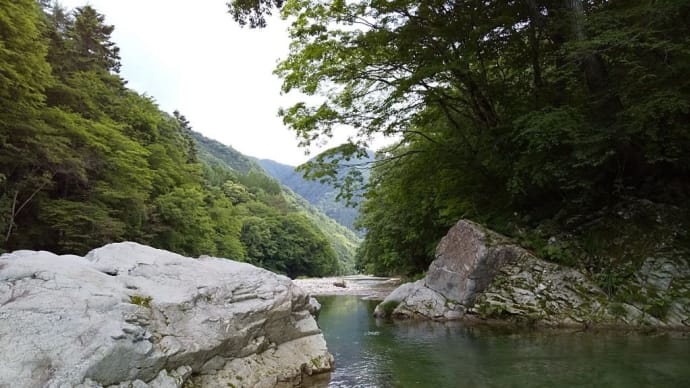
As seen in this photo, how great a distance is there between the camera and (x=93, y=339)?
4352 millimetres

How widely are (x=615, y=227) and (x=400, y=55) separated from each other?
7595mm

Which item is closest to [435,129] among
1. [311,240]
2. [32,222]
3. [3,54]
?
[3,54]

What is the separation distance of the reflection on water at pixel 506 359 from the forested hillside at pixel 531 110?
305 cm

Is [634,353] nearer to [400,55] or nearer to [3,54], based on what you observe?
[400,55]

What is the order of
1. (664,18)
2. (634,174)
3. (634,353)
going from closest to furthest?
(634,353)
(664,18)
(634,174)

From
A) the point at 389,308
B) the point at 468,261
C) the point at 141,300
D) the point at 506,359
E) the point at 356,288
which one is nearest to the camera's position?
the point at 141,300

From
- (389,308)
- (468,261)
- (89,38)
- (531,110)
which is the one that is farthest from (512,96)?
(89,38)

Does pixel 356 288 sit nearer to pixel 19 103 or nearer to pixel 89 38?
pixel 19 103

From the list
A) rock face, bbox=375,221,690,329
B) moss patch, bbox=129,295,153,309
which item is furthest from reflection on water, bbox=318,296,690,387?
moss patch, bbox=129,295,153,309

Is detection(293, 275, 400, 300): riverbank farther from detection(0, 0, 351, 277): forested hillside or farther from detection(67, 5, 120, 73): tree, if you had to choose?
detection(67, 5, 120, 73): tree

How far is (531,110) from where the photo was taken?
11922 millimetres

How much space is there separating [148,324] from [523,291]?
30.0 ft

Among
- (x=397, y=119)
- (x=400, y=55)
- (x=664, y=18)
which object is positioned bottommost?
(x=397, y=119)

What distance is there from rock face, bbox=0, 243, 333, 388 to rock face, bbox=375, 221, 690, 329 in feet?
18.3
